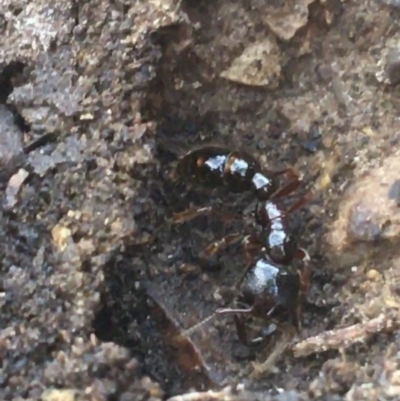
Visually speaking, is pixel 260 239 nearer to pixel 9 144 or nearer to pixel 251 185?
pixel 251 185

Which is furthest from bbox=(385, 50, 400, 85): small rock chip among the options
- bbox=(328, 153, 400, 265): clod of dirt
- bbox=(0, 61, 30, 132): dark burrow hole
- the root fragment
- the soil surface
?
bbox=(0, 61, 30, 132): dark burrow hole

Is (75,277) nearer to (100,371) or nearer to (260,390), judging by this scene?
(100,371)

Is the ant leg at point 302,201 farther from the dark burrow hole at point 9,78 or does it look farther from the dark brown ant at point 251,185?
the dark burrow hole at point 9,78

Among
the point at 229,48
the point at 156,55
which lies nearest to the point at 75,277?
the point at 156,55

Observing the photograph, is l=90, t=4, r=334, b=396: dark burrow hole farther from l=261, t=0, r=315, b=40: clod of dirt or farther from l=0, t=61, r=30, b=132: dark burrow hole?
l=0, t=61, r=30, b=132: dark burrow hole

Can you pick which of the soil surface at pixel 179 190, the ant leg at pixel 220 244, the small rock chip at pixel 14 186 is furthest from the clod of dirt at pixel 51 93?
the ant leg at pixel 220 244

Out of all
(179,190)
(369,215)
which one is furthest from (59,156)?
(369,215)
